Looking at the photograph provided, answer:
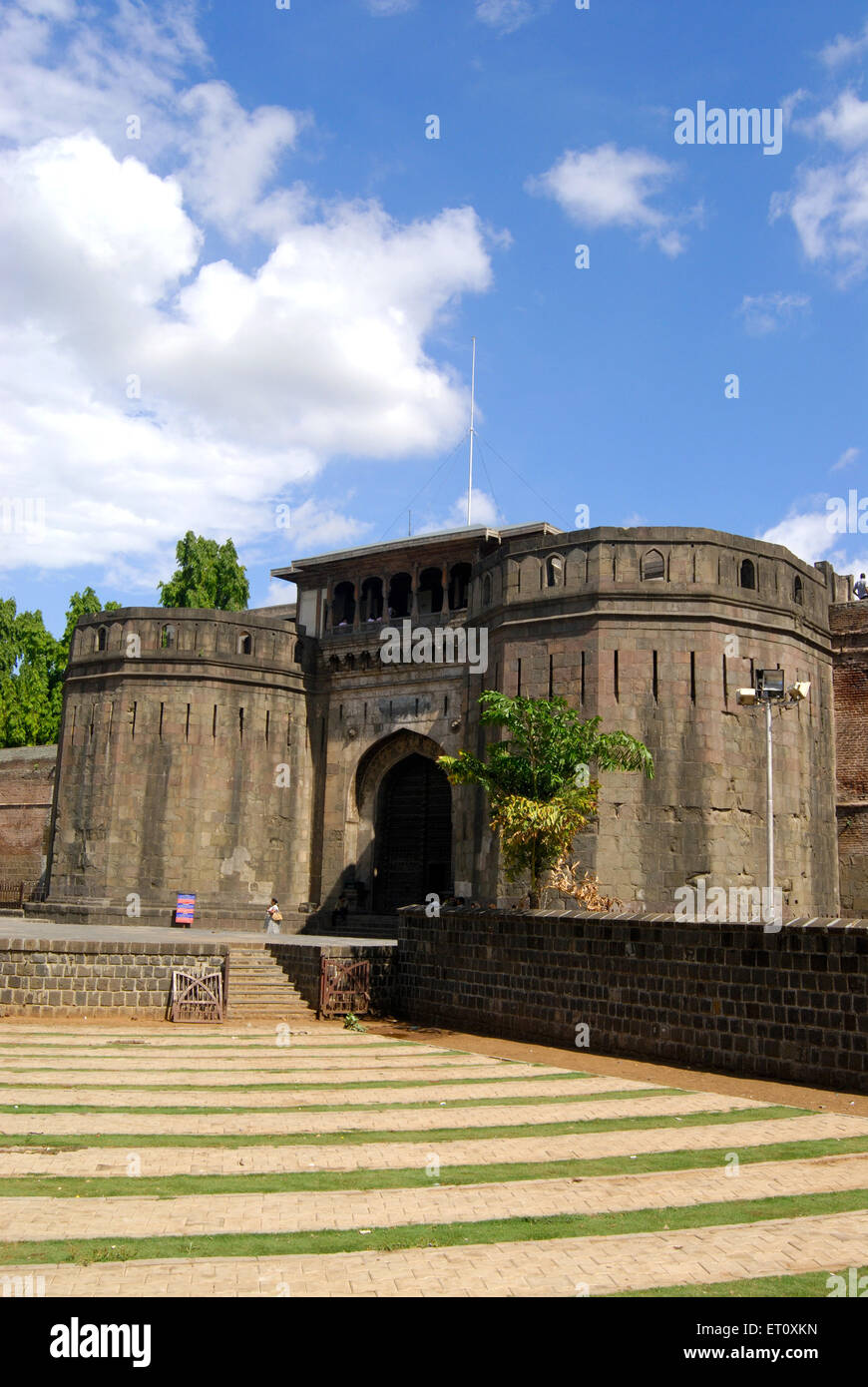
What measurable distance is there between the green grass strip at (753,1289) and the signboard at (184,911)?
2624cm

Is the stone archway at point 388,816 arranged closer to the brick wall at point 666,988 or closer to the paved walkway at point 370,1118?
the brick wall at point 666,988

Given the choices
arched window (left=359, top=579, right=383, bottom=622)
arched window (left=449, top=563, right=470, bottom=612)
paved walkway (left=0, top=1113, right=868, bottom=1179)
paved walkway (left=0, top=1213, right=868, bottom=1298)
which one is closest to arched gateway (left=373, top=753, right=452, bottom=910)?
arched window (left=449, top=563, right=470, bottom=612)

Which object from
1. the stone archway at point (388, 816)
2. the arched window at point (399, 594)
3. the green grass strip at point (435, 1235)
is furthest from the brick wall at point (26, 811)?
the green grass strip at point (435, 1235)

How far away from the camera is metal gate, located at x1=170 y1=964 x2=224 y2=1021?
2086cm

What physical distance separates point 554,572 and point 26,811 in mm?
28020

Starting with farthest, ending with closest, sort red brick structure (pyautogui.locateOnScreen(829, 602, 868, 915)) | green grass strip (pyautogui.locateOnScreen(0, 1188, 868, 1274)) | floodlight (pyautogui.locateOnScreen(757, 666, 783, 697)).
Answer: red brick structure (pyautogui.locateOnScreen(829, 602, 868, 915))
floodlight (pyautogui.locateOnScreen(757, 666, 783, 697))
green grass strip (pyautogui.locateOnScreen(0, 1188, 868, 1274))

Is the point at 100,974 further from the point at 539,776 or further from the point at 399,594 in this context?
the point at 399,594

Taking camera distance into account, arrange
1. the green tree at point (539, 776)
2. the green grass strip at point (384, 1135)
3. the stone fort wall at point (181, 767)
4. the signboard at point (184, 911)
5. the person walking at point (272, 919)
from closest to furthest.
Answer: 1. the green grass strip at point (384, 1135)
2. the green tree at point (539, 776)
3. the person walking at point (272, 919)
4. the signboard at point (184, 911)
5. the stone fort wall at point (181, 767)

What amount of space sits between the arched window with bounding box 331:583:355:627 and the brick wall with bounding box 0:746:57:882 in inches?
598

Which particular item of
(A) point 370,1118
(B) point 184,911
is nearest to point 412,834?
(B) point 184,911

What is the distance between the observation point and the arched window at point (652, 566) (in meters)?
26.0

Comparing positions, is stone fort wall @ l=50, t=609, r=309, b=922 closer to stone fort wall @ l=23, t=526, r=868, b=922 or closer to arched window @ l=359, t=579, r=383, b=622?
stone fort wall @ l=23, t=526, r=868, b=922

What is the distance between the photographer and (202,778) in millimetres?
33188

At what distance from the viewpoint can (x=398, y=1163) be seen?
A: 9.93 meters
